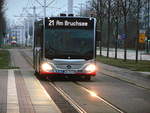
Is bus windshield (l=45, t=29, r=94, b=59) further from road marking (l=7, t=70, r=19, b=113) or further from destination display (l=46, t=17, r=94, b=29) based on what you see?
road marking (l=7, t=70, r=19, b=113)

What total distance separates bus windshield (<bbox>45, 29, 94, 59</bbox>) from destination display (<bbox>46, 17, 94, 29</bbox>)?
0.61 ft

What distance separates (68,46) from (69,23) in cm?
111

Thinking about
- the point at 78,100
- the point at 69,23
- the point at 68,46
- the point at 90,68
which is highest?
the point at 69,23

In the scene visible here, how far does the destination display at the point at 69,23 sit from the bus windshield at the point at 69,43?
0.19m

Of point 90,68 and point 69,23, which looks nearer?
point 90,68

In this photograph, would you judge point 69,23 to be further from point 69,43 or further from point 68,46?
point 68,46

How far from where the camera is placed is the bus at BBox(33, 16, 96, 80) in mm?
24156

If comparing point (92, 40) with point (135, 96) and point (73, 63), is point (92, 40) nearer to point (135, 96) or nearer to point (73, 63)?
point (73, 63)

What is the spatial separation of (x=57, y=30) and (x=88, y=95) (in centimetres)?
724

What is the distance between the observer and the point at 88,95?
17.8m

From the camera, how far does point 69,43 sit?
24375 millimetres

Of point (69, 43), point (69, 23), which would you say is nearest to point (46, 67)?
point (69, 43)

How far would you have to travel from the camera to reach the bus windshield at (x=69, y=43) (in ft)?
79.4

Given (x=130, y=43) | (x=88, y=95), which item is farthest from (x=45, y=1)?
(x=130, y=43)
